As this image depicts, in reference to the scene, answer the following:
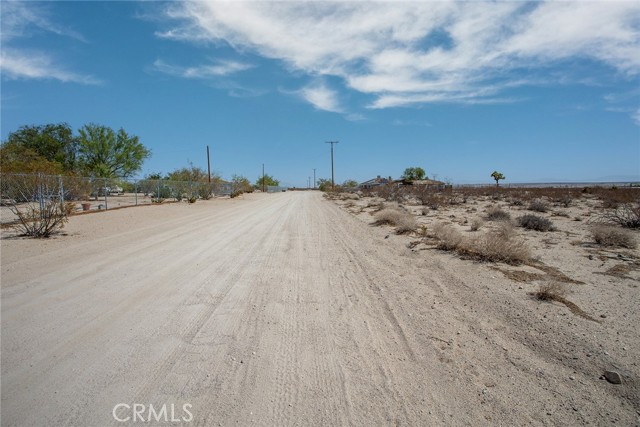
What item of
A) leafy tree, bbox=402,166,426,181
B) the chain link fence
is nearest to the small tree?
leafy tree, bbox=402,166,426,181

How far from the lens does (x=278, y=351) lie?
3869 mm

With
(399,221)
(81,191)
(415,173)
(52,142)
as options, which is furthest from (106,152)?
(415,173)

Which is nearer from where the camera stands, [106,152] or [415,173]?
[106,152]

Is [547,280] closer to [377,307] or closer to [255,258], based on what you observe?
[377,307]

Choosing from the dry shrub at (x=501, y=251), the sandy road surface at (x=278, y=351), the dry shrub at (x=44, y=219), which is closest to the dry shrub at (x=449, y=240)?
the dry shrub at (x=501, y=251)

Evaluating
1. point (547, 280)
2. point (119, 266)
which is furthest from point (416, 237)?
point (119, 266)

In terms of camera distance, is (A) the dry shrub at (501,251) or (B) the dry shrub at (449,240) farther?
(B) the dry shrub at (449,240)

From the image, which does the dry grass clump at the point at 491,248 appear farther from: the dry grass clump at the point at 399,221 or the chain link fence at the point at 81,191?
the chain link fence at the point at 81,191
